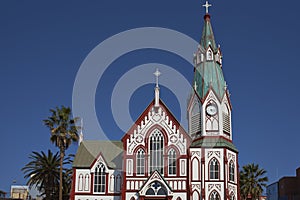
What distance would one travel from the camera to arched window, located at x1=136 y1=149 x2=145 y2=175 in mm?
54531

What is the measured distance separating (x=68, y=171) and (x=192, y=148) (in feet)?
70.5

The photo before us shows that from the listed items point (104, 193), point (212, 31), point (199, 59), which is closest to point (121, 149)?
point (104, 193)

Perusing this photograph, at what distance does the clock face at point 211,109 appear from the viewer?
2246 inches

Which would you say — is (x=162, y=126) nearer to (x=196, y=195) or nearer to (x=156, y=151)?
(x=156, y=151)

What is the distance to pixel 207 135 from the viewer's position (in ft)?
184

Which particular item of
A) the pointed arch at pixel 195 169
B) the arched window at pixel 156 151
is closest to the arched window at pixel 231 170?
the pointed arch at pixel 195 169

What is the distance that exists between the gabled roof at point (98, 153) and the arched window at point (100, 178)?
3.42ft

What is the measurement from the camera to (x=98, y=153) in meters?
59.9

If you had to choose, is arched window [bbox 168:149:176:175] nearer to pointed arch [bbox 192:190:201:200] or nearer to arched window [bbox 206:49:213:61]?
pointed arch [bbox 192:190:201:200]

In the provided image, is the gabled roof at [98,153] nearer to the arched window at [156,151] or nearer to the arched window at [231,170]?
the arched window at [156,151]

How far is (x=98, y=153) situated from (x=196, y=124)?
13.7 m

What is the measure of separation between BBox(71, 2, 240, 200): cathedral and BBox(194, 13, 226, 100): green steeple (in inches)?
5.4

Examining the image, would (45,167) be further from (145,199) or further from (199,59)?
(199,59)

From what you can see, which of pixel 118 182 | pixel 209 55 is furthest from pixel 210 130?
pixel 118 182
